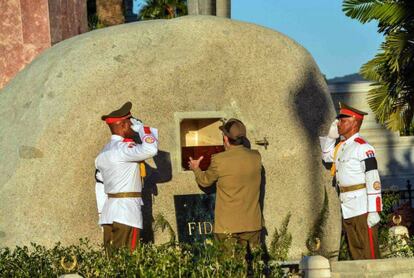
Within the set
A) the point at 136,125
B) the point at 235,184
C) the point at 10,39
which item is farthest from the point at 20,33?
the point at 235,184

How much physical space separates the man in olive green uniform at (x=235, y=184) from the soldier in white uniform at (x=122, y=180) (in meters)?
0.57

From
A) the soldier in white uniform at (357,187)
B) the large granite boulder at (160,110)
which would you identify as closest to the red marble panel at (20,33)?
the large granite boulder at (160,110)

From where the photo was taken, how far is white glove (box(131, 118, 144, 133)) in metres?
10.5

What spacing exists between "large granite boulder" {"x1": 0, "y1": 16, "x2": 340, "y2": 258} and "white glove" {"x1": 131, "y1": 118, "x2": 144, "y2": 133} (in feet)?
1.92

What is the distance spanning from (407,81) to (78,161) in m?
7.69

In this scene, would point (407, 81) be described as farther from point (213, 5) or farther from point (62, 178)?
point (62, 178)

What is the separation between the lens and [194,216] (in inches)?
447

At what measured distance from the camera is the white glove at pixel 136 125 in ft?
34.5

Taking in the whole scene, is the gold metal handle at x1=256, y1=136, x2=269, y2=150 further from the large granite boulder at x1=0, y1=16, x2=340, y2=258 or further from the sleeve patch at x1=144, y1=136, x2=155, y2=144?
the sleeve patch at x1=144, y1=136, x2=155, y2=144

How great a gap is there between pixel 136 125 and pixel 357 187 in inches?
83.1

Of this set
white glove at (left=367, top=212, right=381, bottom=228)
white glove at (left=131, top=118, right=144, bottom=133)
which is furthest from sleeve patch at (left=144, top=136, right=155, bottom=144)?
white glove at (left=367, top=212, right=381, bottom=228)

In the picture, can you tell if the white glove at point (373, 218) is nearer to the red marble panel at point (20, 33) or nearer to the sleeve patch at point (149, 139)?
the sleeve patch at point (149, 139)

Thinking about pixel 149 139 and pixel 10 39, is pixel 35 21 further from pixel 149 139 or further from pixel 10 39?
pixel 149 139

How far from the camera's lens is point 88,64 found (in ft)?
37.0
